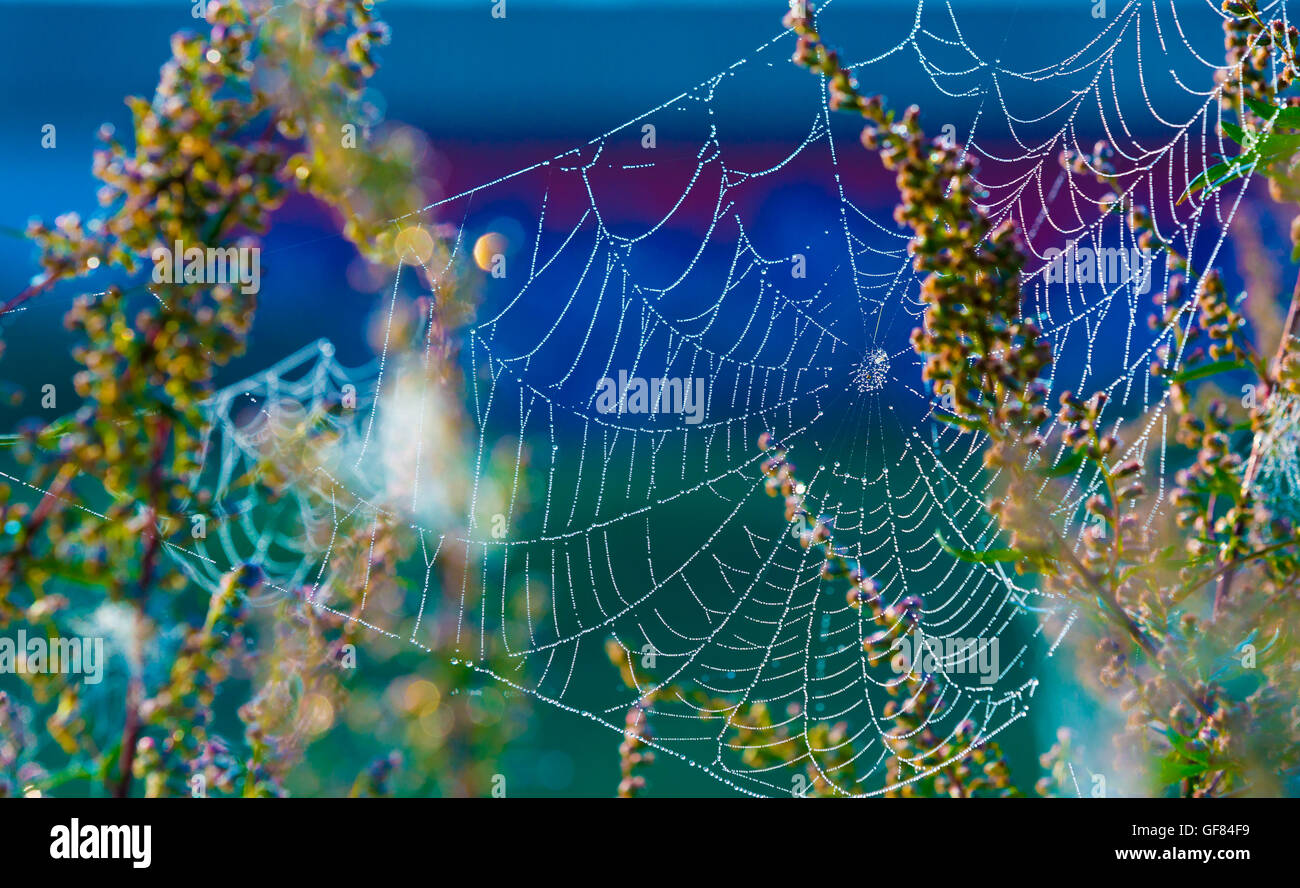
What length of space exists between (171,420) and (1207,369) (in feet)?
5.23

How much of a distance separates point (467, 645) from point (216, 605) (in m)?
0.42

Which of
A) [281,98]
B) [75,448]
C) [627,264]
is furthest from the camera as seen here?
[627,264]

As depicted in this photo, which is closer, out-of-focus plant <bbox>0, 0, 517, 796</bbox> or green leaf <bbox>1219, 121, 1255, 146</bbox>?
out-of-focus plant <bbox>0, 0, 517, 796</bbox>

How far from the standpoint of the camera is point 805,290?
2.81 metres

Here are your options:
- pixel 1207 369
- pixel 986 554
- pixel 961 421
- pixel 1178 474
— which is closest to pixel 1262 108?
pixel 1207 369

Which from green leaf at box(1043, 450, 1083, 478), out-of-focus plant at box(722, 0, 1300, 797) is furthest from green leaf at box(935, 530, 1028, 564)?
green leaf at box(1043, 450, 1083, 478)

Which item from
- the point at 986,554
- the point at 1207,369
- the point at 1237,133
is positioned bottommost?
the point at 986,554

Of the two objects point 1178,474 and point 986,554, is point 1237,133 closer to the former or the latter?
point 1178,474

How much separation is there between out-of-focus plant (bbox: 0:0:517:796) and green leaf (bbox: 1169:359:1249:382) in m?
1.27

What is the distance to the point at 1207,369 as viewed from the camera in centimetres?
149

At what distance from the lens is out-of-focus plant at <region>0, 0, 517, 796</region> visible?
4.47ft

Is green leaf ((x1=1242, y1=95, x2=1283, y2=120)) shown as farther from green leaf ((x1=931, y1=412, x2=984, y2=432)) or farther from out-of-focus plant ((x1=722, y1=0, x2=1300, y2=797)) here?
green leaf ((x1=931, y1=412, x2=984, y2=432))
